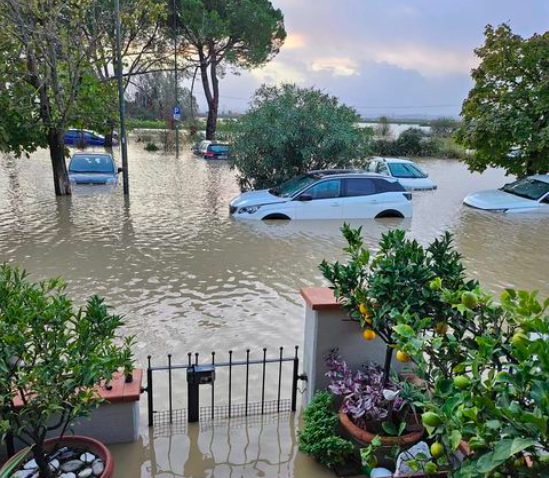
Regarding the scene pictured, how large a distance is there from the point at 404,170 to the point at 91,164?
10808 millimetres

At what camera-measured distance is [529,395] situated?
148cm

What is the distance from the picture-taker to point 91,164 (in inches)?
560

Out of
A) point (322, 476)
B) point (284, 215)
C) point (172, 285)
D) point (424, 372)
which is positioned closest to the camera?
point (424, 372)

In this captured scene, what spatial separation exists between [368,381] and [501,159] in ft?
43.9

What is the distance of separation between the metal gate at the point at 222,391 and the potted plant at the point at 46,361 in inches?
27.1

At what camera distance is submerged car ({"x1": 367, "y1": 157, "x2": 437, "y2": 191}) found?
15242mm

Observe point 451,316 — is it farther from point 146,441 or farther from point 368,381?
point 146,441

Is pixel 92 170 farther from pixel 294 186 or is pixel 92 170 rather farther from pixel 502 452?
pixel 502 452

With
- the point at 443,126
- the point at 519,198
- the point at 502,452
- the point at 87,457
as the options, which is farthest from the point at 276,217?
the point at 443,126

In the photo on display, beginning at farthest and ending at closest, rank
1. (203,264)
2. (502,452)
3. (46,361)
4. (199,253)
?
(199,253), (203,264), (46,361), (502,452)

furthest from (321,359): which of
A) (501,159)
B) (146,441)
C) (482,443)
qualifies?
(501,159)

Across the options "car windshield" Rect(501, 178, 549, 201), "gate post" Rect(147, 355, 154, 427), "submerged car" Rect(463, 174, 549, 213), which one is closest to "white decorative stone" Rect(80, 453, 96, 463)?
"gate post" Rect(147, 355, 154, 427)

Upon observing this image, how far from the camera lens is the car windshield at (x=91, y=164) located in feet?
45.7

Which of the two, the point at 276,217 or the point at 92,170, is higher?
the point at 92,170
